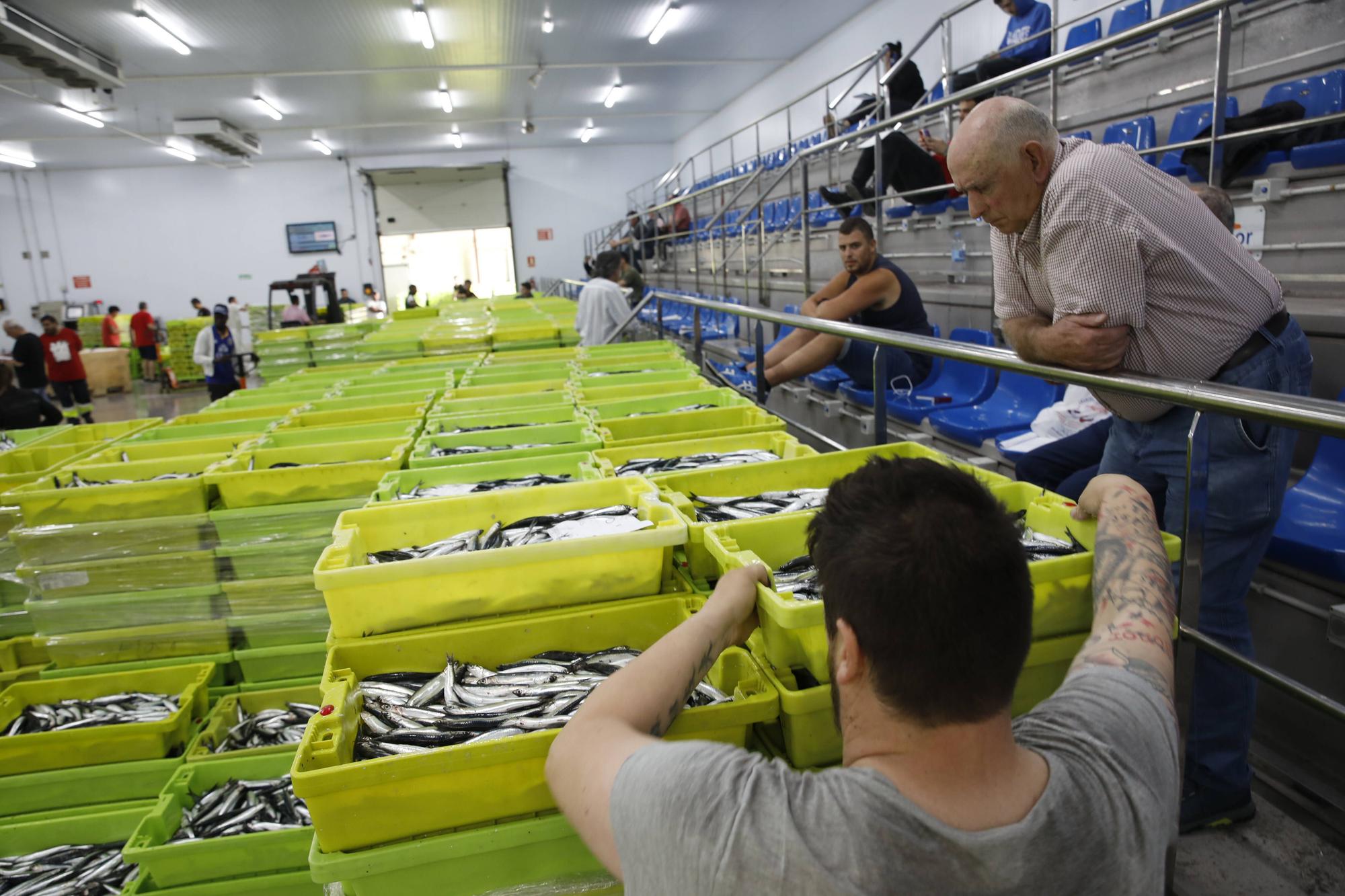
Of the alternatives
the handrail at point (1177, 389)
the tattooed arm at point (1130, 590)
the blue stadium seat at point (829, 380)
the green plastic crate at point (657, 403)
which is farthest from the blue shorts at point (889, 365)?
the tattooed arm at point (1130, 590)

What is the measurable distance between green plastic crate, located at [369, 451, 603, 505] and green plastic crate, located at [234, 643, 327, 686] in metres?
1.02

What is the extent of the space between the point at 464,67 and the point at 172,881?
15826 mm

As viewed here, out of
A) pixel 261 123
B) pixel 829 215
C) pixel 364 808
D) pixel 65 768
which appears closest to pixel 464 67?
pixel 261 123

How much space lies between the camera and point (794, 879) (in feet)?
2.56

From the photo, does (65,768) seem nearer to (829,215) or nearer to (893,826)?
(893,826)

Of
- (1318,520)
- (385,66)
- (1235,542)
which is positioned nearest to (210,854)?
(1235,542)

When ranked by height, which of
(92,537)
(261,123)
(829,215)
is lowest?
(92,537)

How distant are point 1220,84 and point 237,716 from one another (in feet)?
14.7

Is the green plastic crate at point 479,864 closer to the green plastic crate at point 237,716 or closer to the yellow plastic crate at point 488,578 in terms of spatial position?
the yellow plastic crate at point 488,578

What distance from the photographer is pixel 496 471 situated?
2.59m

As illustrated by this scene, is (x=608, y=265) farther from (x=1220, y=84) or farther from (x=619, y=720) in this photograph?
(x=619, y=720)

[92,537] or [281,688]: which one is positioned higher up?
[92,537]

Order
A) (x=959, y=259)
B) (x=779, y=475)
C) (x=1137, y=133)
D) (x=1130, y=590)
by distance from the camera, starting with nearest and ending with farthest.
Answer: (x=1130, y=590)
(x=779, y=475)
(x=1137, y=133)
(x=959, y=259)

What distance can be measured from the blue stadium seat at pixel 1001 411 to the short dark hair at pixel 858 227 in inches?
42.8
